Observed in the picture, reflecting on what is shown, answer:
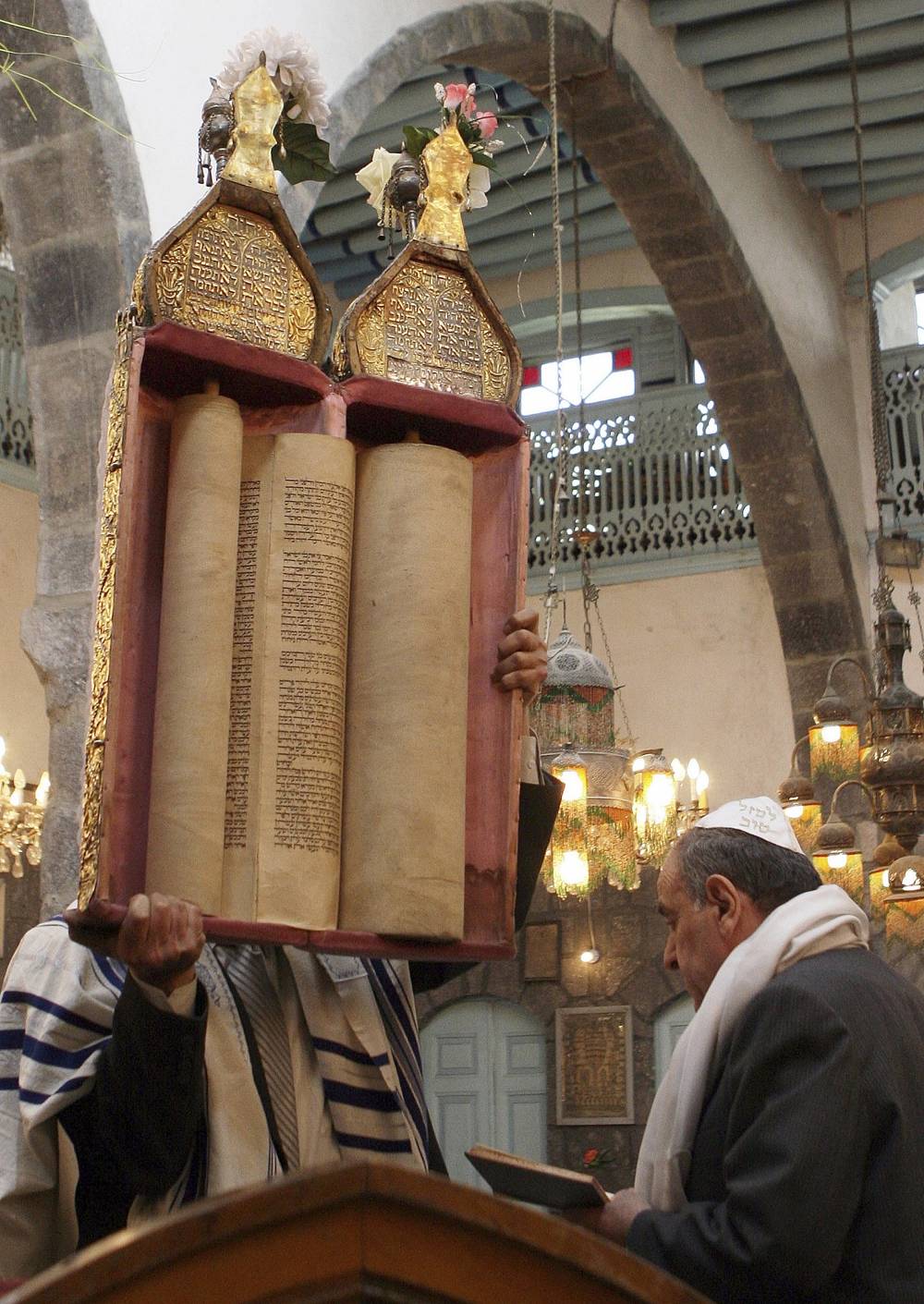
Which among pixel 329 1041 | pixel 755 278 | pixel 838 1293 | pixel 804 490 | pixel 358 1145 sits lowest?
pixel 838 1293

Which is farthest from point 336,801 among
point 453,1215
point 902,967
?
point 902,967

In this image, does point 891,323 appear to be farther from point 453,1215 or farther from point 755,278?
point 453,1215

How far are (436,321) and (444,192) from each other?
18 cm

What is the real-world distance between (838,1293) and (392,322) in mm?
1159

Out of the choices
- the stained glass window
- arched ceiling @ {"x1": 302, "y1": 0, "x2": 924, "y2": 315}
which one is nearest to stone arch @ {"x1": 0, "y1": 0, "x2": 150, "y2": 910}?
arched ceiling @ {"x1": 302, "y1": 0, "x2": 924, "y2": 315}

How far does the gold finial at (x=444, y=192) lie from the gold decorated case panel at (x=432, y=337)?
0.17 ft

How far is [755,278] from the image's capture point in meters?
8.51

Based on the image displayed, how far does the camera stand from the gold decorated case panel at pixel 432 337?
1.79 meters

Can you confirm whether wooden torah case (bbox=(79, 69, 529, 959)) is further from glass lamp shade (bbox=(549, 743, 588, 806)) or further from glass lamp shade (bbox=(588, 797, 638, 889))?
glass lamp shade (bbox=(588, 797, 638, 889))

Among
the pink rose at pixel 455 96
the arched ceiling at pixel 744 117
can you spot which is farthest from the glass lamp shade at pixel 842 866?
the pink rose at pixel 455 96

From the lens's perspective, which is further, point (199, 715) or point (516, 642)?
point (516, 642)

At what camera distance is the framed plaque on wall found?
35.9ft

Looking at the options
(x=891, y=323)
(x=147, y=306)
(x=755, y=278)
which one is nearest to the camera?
(x=147, y=306)

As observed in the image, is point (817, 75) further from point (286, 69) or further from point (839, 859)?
point (286, 69)
